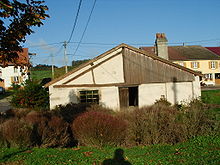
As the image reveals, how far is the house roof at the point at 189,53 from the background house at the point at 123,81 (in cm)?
2561

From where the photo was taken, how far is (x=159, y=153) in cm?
698

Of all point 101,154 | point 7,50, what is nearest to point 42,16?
point 7,50

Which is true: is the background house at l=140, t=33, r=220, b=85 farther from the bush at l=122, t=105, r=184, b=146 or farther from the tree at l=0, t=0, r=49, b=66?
the tree at l=0, t=0, r=49, b=66

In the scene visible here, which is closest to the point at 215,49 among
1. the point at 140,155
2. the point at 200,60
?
the point at 200,60

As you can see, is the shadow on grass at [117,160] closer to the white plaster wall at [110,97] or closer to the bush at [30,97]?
the bush at [30,97]

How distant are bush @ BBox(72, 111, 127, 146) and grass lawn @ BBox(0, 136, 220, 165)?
48 centimetres

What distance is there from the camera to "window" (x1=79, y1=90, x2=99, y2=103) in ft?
52.5

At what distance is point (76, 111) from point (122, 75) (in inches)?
190

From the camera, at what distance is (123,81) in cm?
1641

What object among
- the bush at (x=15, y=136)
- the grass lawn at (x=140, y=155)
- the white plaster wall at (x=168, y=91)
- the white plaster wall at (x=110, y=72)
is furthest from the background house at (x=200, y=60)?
the bush at (x=15, y=136)

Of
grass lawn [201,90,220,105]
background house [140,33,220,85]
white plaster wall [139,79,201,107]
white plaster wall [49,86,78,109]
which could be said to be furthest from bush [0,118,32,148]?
background house [140,33,220,85]

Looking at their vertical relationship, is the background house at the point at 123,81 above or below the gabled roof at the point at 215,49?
below

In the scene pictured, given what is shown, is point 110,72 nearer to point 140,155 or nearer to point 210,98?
point 210,98

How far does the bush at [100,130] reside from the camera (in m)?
8.24
